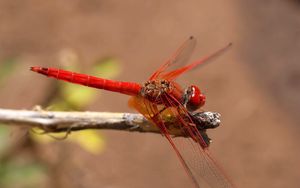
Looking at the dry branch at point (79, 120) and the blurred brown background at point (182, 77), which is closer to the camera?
the dry branch at point (79, 120)

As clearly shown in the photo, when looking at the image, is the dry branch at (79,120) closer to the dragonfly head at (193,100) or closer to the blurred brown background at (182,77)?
the dragonfly head at (193,100)

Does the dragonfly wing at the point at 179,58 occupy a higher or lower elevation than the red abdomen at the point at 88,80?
higher

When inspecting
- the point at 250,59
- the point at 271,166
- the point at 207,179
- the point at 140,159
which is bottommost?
the point at 140,159

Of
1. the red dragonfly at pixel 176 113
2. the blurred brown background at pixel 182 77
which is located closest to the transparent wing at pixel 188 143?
the red dragonfly at pixel 176 113

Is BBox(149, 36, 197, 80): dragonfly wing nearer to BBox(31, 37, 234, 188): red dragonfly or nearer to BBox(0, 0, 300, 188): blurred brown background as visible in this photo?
BBox(31, 37, 234, 188): red dragonfly

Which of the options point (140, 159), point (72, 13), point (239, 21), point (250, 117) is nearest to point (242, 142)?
point (250, 117)

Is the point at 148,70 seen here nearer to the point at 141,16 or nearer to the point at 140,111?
the point at 141,16

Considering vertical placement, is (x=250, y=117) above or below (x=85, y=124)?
below
